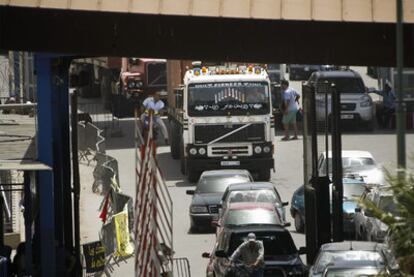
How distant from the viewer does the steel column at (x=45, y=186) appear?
2102 centimetres

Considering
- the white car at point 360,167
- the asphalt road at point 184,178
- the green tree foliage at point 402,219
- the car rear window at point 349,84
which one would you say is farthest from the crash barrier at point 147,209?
the car rear window at point 349,84

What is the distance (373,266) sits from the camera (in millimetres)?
17656

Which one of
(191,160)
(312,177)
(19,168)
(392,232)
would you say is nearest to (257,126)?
(191,160)

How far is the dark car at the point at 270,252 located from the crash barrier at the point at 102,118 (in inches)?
937

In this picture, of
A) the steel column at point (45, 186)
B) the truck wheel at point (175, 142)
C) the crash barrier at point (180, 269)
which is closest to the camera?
the steel column at point (45, 186)

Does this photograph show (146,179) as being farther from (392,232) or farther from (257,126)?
(257,126)

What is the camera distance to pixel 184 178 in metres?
38.4

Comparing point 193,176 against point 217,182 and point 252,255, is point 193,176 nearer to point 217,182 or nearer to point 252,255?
point 217,182

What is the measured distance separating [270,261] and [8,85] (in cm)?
1334

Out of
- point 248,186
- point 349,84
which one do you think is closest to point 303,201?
point 248,186

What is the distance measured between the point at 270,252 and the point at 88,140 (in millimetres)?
20013

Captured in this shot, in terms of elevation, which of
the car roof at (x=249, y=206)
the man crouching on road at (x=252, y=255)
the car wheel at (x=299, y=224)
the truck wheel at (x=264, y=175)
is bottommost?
the car wheel at (x=299, y=224)

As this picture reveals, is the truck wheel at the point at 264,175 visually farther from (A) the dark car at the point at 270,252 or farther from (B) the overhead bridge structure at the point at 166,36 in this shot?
(B) the overhead bridge structure at the point at 166,36

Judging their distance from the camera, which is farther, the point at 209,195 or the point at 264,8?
the point at 209,195
